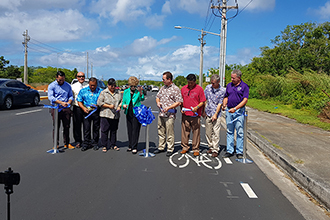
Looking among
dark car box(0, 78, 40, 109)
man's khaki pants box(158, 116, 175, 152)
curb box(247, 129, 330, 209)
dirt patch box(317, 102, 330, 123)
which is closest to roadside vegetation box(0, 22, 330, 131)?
dirt patch box(317, 102, 330, 123)

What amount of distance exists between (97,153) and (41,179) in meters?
2.10

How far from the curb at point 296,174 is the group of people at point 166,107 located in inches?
32.3

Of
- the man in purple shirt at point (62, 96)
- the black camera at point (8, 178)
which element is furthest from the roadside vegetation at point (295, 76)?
the black camera at point (8, 178)

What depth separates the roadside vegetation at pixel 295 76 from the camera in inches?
629

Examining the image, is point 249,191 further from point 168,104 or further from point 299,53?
point 299,53

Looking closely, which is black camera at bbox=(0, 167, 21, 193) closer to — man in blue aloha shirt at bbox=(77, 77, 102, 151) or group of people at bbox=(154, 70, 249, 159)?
group of people at bbox=(154, 70, 249, 159)

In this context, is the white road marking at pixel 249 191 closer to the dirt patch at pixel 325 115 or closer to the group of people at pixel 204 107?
the group of people at pixel 204 107

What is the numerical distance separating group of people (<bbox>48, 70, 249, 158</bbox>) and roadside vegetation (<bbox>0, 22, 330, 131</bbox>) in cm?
604

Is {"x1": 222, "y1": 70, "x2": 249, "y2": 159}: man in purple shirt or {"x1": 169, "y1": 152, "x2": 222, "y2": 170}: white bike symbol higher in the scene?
{"x1": 222, "y1": 70, "x2": 249, "y2": 159}: man in purple shirt

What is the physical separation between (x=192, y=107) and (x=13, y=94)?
43.6 ft

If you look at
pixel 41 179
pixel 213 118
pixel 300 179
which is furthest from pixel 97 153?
pixel 300 179

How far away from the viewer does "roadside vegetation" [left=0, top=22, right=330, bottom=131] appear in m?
16.0

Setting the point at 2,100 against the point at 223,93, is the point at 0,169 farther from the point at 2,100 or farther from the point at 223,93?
the point at 2,100

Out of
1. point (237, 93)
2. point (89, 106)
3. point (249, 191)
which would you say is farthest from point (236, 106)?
point (89, 106)
